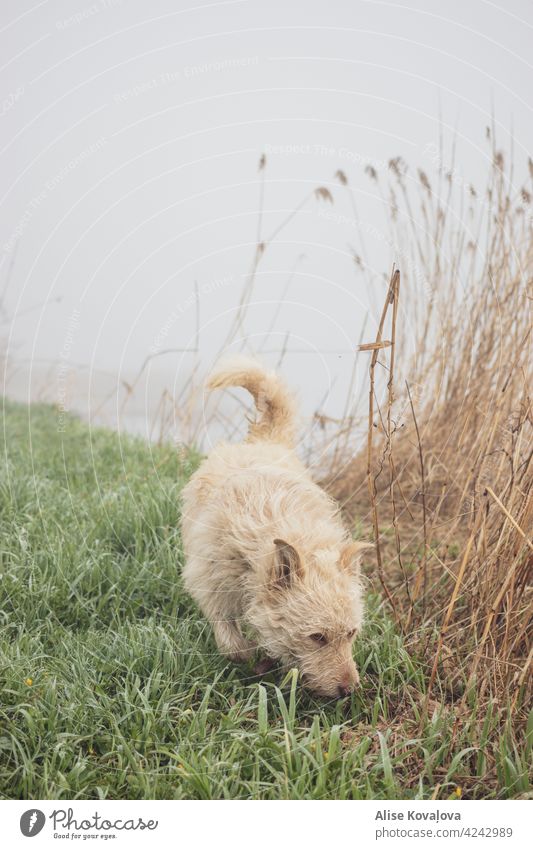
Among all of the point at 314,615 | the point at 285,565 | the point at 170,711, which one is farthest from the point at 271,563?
the point at 170,711

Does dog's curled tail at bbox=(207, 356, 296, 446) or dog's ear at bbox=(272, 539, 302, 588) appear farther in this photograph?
dog's curled tail at bbox=(207, 356, 296, 446)

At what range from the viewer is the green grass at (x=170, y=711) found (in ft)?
8.86

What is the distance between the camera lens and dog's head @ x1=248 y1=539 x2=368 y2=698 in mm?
3021

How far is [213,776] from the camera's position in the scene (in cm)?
267

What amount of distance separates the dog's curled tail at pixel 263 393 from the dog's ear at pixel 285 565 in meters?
1.51

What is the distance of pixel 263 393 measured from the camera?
175 inches

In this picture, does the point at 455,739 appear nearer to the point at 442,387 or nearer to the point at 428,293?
the point at 442,387

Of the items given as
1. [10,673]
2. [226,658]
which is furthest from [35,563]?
[226,658]
